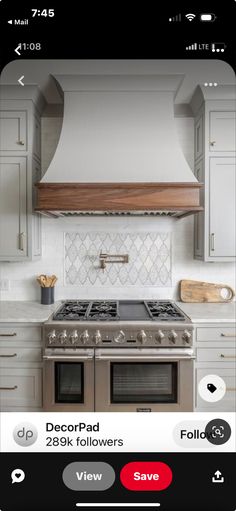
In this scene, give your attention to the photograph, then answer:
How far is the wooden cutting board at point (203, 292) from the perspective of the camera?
6.05 ft

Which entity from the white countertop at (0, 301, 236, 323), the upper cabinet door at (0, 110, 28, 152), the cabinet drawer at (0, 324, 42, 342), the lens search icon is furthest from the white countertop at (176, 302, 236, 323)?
the upper cabinet door at (0, 110, 28, 152)

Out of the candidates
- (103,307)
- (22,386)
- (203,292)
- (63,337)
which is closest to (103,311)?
(103,307)

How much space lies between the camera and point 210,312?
62.8 inches

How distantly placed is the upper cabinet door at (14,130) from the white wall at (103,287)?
476 mm

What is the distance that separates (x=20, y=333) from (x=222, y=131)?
1436 millimetres

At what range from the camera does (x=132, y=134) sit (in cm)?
145

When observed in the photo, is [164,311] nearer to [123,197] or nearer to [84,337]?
[84,337]

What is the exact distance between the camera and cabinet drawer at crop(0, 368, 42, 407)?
4.72 ft

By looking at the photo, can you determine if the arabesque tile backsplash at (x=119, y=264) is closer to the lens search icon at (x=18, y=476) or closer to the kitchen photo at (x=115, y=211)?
the kitchen photo at (x=115, y=211)

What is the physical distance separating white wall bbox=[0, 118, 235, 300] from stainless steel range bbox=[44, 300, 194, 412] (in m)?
0.45

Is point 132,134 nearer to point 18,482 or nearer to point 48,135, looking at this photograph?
point 48,135

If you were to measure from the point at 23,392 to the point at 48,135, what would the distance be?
149cm
